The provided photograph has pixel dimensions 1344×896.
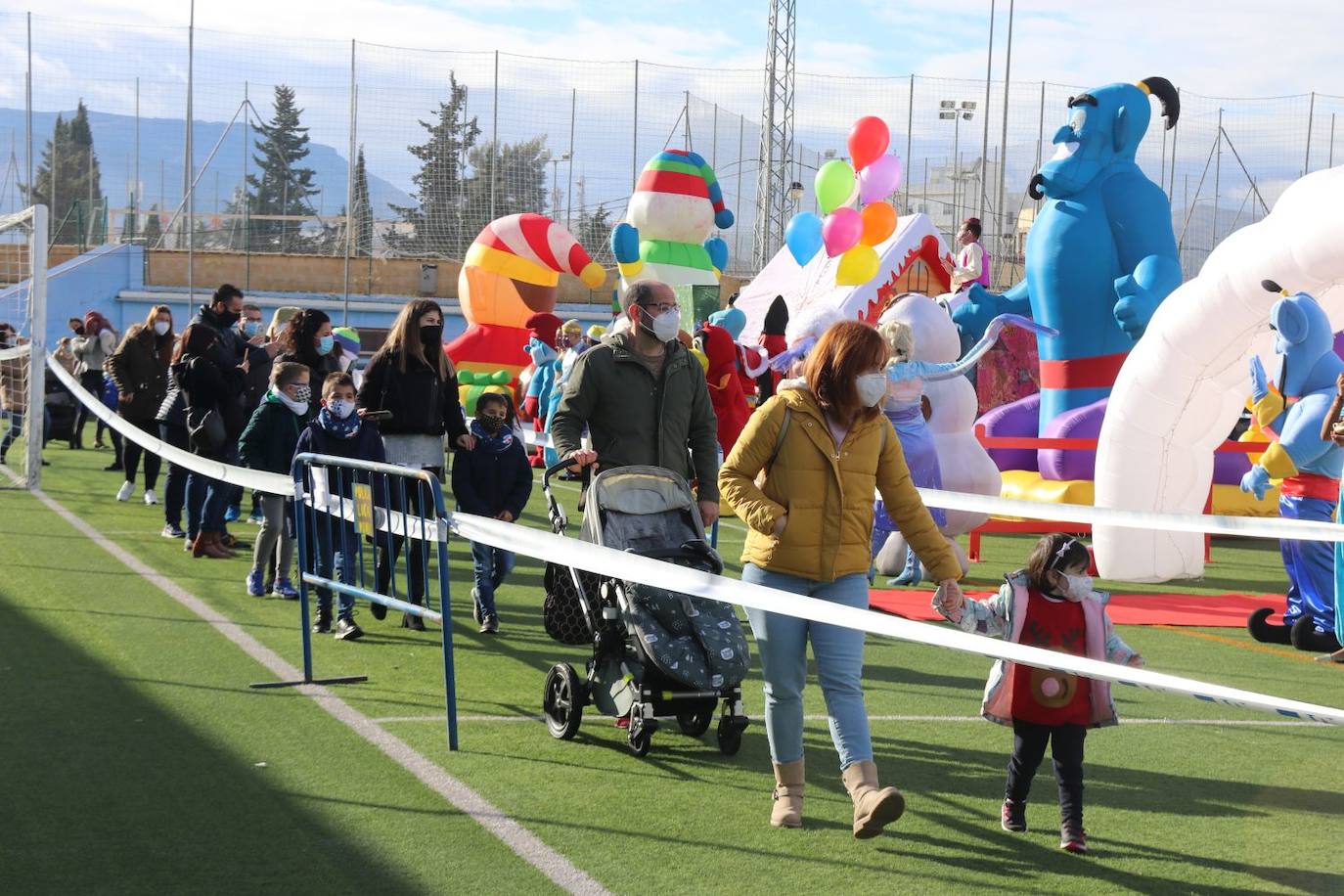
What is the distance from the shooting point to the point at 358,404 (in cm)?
886

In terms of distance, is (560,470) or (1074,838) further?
(560,470)

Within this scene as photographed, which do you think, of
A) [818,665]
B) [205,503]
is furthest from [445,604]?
[205,503]

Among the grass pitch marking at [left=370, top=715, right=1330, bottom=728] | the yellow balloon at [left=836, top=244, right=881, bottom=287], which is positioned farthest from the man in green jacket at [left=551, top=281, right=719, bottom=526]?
the yellow balloon at [left=836, top=244, right=881, bottom=287]

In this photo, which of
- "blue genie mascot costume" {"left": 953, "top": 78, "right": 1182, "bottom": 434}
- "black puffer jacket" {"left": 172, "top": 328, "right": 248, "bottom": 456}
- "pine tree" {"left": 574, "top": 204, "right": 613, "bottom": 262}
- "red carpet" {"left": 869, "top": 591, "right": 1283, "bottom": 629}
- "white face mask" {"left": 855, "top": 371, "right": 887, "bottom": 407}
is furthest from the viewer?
"pine tree" {"left": 574, "top": 204, "right": 613, "bottom": 262}

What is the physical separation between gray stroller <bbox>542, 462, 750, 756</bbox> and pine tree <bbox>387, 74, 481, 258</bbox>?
28894 millimetres

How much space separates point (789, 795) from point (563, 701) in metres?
1.48

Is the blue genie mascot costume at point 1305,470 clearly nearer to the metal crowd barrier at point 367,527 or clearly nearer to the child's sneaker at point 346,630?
the metal crowd barrier at point 367,527

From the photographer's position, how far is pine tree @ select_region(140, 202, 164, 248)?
36438 millimetres

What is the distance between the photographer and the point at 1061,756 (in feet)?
16.9

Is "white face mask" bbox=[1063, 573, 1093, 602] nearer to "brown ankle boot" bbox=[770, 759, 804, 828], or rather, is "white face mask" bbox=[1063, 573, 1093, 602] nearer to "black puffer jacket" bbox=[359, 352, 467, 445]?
"brown ankle boot" bbox=[770, 759, 804, 828]

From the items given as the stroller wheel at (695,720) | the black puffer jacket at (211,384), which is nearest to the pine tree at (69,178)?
the black puffer jacket at (211,384)

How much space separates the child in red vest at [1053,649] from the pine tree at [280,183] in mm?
32240

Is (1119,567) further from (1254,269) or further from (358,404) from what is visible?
(358,404)

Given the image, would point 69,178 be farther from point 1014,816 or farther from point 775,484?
point 1014,816
